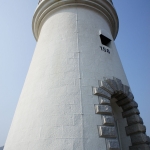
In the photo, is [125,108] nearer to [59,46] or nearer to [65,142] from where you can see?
[65,142]

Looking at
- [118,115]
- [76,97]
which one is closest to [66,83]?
[76,97]

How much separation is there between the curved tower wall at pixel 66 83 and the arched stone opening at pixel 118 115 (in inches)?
5.7

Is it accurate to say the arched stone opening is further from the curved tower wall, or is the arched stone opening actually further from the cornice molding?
the cornice molding

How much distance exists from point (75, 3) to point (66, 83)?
167 inches

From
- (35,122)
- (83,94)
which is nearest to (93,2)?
(83,94)

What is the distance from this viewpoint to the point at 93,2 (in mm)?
6984

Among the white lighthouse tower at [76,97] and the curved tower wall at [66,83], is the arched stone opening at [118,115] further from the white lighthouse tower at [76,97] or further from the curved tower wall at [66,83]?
the curved tower wall at [66,83]

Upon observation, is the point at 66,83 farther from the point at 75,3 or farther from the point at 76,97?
the point at 75,3

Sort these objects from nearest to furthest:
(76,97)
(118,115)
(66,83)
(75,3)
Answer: (76,97)
(66,83)
(118,115)
(75,3)

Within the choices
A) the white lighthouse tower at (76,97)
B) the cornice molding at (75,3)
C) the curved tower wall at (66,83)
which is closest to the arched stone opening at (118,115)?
the white lighthouse tower at (76,97)

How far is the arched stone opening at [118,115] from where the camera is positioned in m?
3.77

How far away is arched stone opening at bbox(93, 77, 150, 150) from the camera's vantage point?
3774 millimetres

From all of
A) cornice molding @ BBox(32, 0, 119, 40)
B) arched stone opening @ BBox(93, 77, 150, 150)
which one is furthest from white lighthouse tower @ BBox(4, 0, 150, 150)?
cornice molding @ BBox(32, 0, 119, 40)

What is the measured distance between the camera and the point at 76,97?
4.22 metres
